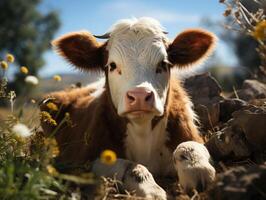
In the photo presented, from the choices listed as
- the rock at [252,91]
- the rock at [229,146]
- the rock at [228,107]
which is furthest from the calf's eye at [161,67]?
the rock at [252,91]

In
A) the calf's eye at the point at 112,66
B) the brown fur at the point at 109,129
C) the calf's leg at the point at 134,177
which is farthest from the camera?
the calf's eye at the point at 112,66

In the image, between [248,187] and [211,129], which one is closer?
[248,187]

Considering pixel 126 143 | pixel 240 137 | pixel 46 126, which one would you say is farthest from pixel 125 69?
pixel 46 126

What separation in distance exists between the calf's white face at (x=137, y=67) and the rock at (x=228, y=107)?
4.93ft

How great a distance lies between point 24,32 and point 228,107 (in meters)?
35.2

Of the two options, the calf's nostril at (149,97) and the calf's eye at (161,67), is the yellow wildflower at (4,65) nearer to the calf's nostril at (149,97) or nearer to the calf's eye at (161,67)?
the calf's nostril at (149,97)

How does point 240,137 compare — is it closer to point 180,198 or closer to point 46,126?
point 180,198

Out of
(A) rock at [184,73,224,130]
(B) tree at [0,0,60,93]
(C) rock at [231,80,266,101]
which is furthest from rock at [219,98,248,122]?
(B) tree at [0,0,60,93]

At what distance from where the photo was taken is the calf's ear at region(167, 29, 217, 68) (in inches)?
223

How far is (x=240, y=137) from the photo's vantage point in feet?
14.9

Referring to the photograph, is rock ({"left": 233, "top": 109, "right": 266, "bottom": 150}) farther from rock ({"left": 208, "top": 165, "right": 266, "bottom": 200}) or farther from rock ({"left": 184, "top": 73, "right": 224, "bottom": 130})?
rock ({"left": 184, "top": 73, "right": 224, "bottom": 130})

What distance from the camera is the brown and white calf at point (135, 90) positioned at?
490cm

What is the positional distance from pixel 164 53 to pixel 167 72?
217 millimetres

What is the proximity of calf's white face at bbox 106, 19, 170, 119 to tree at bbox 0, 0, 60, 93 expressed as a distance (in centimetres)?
3268
